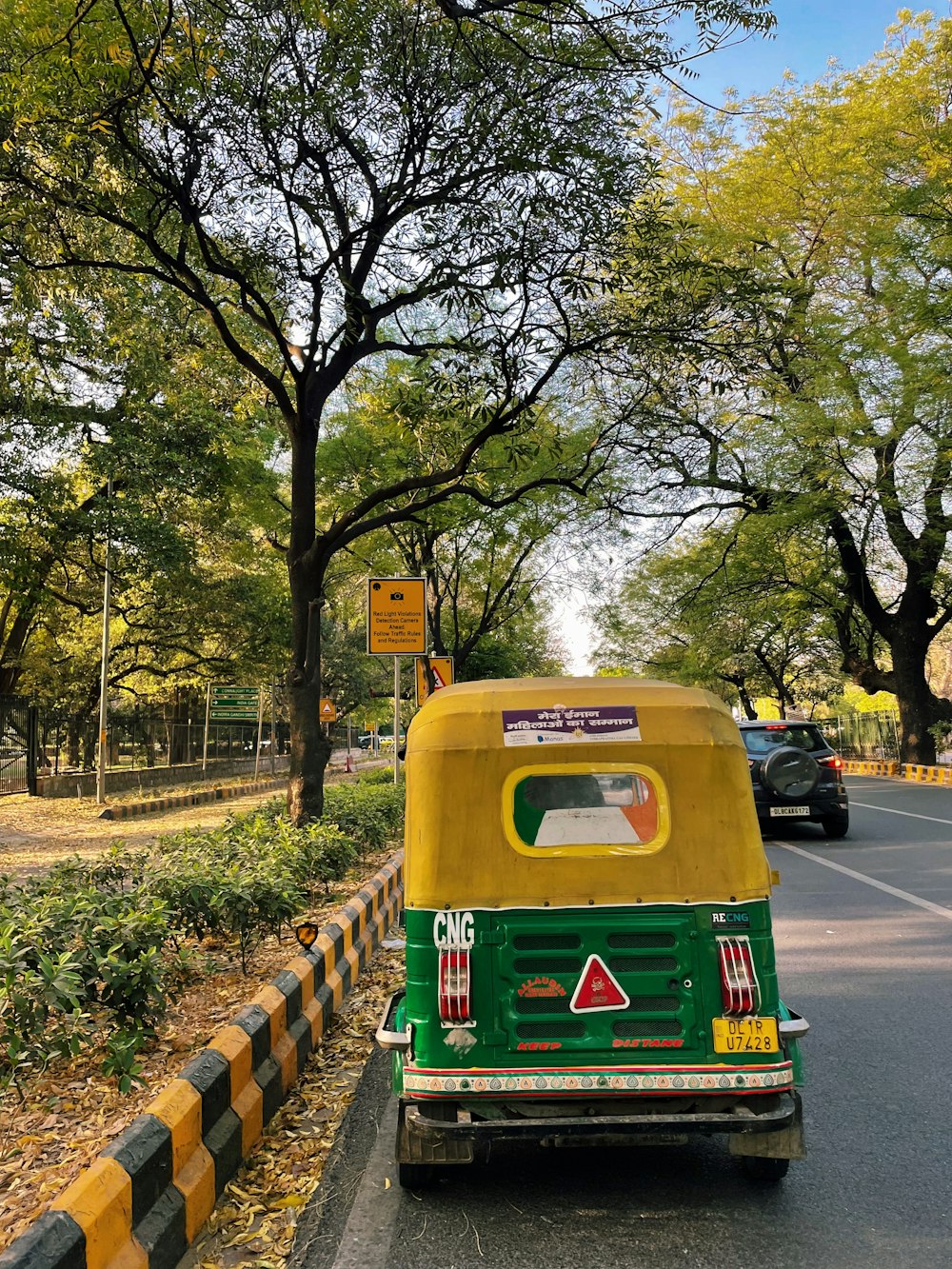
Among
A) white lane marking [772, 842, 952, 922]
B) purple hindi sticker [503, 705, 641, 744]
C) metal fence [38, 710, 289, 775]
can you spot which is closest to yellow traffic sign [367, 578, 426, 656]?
white lane marking [772, 842, 952, 922]

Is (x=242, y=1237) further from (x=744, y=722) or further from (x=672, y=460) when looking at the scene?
(x=672, y=460)

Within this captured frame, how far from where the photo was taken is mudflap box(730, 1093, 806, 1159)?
3.14 metres

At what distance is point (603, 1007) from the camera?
3270mm

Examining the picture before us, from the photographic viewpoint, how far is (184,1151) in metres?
3.11

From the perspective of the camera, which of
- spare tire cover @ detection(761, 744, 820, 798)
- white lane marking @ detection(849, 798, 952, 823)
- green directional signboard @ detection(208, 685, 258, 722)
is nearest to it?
spare tire cover @ detection(761, 744, 820, 798)

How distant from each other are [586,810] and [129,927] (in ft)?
6.85

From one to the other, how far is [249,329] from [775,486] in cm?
1499

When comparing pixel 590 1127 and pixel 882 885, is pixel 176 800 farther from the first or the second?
pixel 590 1127

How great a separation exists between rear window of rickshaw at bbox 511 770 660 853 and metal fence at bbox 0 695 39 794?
766 inches

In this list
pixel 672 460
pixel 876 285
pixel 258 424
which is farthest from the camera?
pixel 876 285

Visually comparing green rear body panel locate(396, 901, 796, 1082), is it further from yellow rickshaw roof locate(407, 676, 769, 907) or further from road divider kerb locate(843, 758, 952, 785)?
road divider kerb locate(843, 758, 952, 785)

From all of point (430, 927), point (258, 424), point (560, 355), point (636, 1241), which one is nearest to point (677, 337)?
point (560, 355)

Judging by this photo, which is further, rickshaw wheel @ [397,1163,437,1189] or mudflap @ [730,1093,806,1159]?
rickshaw wheel @ [397,1163,437,1189]

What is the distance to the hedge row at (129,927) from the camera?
3.47 meters
